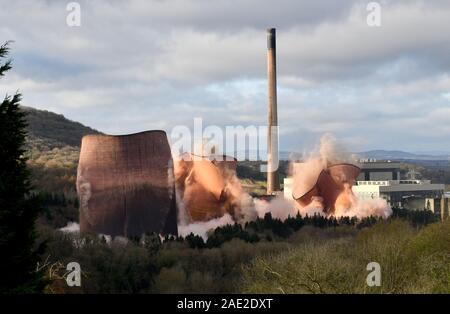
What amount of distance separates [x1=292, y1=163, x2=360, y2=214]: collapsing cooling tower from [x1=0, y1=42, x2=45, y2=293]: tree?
62.7 meters

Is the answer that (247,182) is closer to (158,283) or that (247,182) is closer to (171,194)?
(171,194)

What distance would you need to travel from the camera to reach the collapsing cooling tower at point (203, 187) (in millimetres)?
74000

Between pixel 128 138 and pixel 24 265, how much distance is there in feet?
135

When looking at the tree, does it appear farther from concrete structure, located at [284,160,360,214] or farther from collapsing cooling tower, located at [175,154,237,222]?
concrete structure, located at [284,160,360,214]

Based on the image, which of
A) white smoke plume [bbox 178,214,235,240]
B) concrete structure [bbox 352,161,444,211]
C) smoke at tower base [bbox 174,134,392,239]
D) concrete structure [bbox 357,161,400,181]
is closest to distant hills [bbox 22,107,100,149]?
concrete structure [bbox 357,161,400,181]

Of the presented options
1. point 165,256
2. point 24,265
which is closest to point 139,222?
point 165,256

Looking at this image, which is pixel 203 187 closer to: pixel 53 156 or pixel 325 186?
pixel 325 186

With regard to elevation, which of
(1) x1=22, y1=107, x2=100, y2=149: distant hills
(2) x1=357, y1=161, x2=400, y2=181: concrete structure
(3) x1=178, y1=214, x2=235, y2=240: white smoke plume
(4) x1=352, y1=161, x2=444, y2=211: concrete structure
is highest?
(1) x1=22, y1=107, x2=100, y2=149: distant hills

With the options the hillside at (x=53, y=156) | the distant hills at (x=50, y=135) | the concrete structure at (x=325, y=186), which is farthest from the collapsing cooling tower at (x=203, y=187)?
the distant hills at (x=50, y=135)

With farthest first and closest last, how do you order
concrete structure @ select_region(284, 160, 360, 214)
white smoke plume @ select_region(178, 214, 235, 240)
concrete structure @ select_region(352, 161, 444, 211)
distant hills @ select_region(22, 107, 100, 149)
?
distant hills @ select_region(22, 107, 100, 149), concrete structure @ select_region(352, 161, 444, 211), concrete structure @ select_region(284, 160, 360, 214), white smoke plume @ select_region(178, 214, 235, 240)

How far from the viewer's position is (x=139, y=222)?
61531mm

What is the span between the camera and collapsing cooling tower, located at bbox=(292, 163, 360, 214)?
8225 cm

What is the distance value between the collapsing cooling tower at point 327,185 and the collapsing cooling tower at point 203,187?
35.1 ft

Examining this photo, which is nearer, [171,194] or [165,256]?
[165,256]
